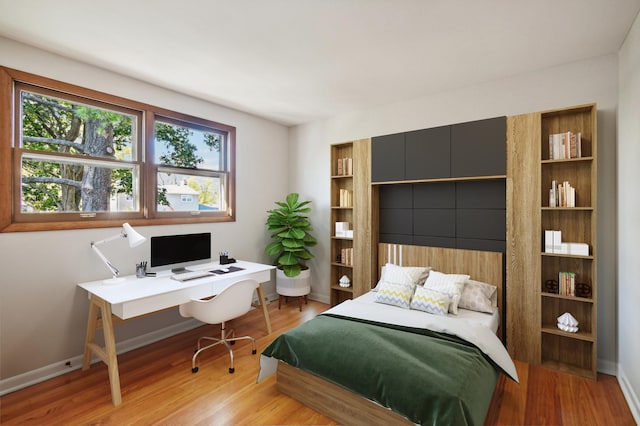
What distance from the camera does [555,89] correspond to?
307 cm

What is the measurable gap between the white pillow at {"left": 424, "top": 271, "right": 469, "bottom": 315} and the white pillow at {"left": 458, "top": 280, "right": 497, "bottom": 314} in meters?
0.08

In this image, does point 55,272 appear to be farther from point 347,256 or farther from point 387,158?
point 387,158

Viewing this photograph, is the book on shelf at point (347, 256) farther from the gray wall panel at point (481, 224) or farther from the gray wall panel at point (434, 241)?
the gray wall panel at point (481, 224)

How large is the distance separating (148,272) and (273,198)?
7.20 ft

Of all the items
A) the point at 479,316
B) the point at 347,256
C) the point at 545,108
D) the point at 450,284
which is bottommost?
the point at 479,316

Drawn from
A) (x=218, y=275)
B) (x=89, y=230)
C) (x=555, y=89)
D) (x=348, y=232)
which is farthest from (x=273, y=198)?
(x=555, y=89)

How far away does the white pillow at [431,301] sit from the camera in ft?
9.60

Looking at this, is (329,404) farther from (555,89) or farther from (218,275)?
(555,89)

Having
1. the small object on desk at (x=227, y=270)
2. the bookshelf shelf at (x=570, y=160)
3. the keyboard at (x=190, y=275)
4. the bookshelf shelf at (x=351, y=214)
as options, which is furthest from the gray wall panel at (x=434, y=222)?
the keyboard at (x=190, y=275)

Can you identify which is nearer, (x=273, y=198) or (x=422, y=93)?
(x=422, y=93)

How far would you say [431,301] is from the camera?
2.97 metres

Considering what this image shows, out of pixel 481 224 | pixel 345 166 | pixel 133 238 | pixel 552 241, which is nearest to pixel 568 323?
pixel 552 241

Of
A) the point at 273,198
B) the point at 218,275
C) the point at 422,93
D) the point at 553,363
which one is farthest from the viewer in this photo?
the point at 273,198

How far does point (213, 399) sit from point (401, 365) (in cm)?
150
